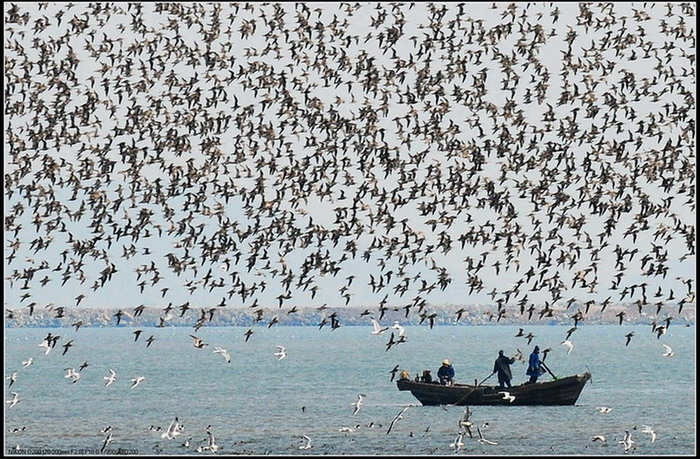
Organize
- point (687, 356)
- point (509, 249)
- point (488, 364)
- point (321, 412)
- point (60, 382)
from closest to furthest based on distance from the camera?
point (509, 249) → point (321, 412) → point (60, 382) → point (488, 364) → point (687, 356)

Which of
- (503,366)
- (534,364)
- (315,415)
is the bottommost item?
(315,415)

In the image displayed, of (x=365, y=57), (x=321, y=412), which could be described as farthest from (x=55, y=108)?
(x=321, y=412)

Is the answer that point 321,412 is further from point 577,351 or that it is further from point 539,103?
point 577,351

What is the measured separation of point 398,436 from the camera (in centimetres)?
5844

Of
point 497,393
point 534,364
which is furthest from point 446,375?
point 534,364

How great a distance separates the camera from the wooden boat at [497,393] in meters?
62.8

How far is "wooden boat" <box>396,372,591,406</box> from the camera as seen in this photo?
62.8 meters

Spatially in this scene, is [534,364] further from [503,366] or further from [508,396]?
[508,396]

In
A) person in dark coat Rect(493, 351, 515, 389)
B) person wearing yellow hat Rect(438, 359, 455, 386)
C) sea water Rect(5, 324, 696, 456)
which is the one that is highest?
person in dark coat Rect(493, 351, 515, 389)

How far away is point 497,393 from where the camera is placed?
63062mm

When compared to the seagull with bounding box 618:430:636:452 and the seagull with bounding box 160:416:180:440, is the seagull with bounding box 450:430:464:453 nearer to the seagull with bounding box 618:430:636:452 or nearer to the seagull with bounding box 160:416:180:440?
the seagull with bounding box 618:430:636:452

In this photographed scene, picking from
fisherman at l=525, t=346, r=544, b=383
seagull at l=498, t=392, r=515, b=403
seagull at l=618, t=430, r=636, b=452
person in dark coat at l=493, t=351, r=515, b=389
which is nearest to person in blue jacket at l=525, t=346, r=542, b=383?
fisherman at l=525, t=346, r=544, b=383

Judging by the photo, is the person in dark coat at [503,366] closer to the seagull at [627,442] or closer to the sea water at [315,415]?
the sea water at [315,415]

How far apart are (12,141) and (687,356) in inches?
4787
